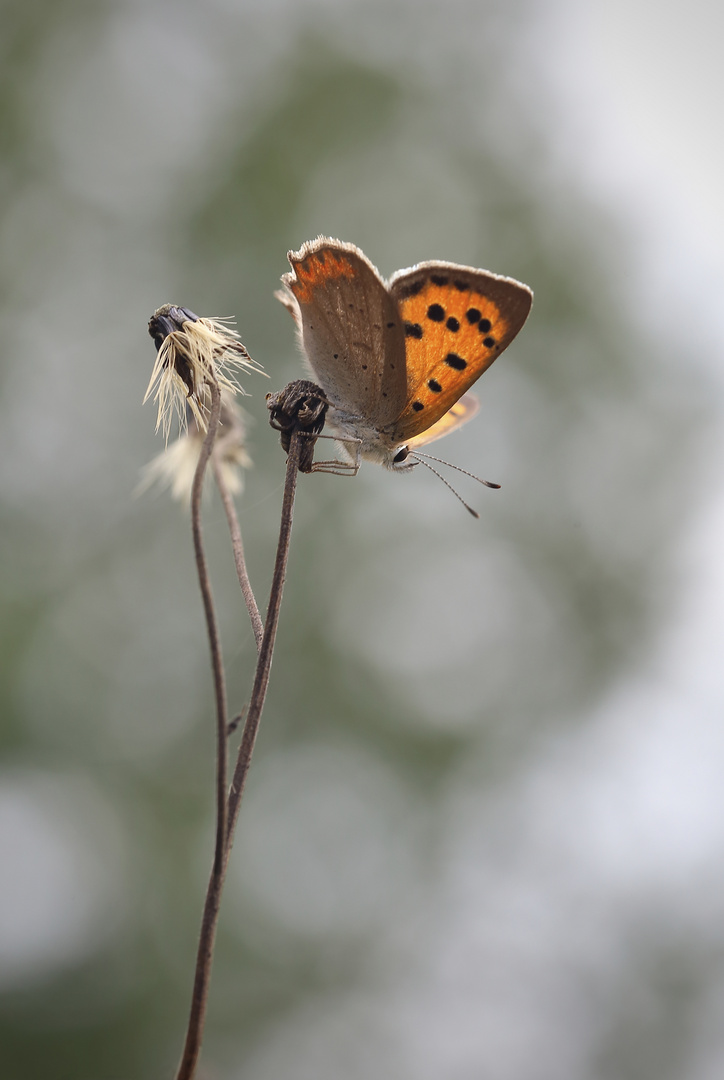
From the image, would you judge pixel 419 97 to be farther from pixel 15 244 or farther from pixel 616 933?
pixel 616 933

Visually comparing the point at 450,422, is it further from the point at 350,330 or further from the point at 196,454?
the point at 196,454

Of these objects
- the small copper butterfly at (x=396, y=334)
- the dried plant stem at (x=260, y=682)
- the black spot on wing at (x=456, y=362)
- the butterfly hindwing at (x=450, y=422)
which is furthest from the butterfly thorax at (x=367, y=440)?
the dried plant stem at (x=260, y=682)

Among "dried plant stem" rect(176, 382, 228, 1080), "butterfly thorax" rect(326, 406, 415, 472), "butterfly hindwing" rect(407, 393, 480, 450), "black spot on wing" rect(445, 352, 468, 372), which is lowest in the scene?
"dried plant stem" rect(176, 382, 228, 1080)

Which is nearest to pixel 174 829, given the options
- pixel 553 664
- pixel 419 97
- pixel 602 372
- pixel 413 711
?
pixel 413 711

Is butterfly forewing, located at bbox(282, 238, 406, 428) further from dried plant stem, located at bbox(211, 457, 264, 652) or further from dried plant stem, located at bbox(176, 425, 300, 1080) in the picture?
dried plant stem, located at bbox(176, 425, 300, 1080)

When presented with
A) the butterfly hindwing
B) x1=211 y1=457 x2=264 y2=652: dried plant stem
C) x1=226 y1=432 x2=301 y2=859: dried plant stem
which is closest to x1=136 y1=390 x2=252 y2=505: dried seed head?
x1=211 y1=457 x2=264 y2=652: dried plant stem

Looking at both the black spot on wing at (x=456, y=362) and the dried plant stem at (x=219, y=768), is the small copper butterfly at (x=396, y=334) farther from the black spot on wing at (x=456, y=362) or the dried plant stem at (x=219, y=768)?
the dried plant stem at (x=219, y=768)

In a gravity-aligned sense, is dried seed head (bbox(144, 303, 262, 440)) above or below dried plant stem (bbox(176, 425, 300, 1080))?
above

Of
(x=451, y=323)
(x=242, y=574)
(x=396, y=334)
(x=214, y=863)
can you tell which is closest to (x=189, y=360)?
(x=242, y=574)
